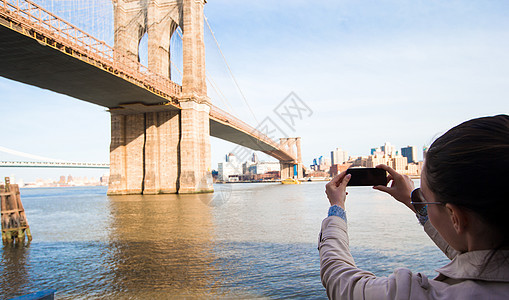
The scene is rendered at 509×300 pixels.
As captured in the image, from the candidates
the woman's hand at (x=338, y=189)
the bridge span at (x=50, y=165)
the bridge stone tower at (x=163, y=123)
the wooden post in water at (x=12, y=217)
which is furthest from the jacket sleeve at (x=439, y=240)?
the bridge span at (x=50, y=165)

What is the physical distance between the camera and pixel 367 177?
128 cm

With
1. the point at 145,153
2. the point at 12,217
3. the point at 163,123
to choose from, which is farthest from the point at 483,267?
the point at 145,153

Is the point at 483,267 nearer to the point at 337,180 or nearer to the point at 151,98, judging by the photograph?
the point at 337,180

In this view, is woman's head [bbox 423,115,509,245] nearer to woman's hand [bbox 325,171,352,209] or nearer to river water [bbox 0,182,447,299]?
woman's hand [bbox 325,171,352,209]

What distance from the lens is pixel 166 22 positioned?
3541 cm

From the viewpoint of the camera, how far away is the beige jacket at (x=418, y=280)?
2.33 ft

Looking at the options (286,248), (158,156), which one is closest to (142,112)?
(158,156)

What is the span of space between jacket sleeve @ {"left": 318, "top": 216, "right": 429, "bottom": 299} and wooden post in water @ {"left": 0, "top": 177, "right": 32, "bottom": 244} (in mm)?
10275

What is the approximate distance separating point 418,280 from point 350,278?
156mm

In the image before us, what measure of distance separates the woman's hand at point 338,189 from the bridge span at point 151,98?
75.6 feet

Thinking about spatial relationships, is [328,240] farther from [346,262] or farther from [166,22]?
[166,22]

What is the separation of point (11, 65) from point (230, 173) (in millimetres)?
91093

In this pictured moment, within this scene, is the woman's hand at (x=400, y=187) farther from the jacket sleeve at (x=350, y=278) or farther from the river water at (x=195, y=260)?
the river water at (x=195, y=260)

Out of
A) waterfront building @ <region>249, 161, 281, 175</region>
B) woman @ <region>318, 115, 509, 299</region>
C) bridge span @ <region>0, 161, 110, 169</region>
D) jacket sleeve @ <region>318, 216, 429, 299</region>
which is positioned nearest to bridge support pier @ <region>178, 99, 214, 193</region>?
jacket sleeve @ <region>318, 216, 429, 299</region>
